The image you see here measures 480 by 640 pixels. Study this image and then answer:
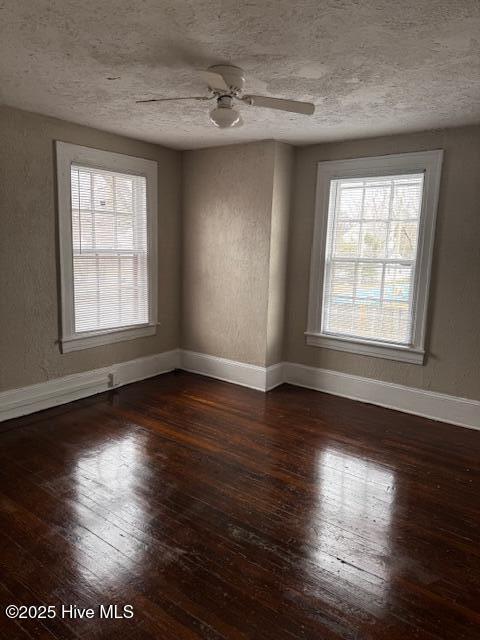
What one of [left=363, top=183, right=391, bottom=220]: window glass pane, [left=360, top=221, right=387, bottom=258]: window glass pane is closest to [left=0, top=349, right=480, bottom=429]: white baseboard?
[left=360, top=221, right=387, bottom=258]: window glass pane

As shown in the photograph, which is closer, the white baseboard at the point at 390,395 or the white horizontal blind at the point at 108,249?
the white baseboard at the point at 390,395

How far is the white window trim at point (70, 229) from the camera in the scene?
3.80 m

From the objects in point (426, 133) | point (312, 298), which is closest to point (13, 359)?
point (312, 298)

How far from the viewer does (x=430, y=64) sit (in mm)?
2361

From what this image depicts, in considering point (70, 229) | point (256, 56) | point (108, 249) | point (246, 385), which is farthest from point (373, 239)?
point (70, 229)

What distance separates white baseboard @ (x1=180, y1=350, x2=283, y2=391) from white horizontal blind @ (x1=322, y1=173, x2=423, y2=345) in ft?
2.67

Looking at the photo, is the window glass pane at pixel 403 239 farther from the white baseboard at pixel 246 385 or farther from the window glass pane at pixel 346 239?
the white baseboard at pixel 246 385

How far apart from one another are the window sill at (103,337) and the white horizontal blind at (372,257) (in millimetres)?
1967

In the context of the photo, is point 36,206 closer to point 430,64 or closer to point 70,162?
point 70,162

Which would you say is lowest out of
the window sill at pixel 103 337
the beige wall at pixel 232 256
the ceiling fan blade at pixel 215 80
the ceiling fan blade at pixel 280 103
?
the window sill at pixel 103 337

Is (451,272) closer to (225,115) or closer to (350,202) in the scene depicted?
(350,202)

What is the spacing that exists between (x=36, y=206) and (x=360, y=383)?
341 cm

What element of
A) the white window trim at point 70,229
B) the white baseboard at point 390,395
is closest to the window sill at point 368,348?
the white baseboard at point 390,395

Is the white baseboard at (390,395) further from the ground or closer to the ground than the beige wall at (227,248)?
closer to the ground
